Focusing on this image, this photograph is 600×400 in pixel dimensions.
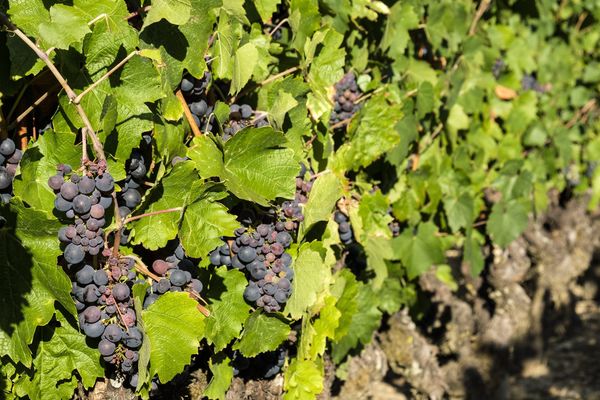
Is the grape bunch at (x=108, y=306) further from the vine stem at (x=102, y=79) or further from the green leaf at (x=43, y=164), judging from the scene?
→ the vine stem at (x=102, y=79)

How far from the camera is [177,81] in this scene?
1.83 m

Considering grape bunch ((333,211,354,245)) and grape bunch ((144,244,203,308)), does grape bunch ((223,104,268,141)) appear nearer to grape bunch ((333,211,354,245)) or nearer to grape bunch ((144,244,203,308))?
grape bunch ((144,244,203,308))

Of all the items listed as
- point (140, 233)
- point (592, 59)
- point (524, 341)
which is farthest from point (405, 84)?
point (592, 59)

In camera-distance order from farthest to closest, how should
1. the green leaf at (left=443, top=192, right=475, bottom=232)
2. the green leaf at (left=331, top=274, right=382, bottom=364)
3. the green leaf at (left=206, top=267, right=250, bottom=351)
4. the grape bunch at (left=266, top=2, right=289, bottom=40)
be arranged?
the green leaf at (left=443, top=192, right=475, bottom=232) < the green leaf at (left=331, top=274, right=382, bottom=364) < the grape bunch at (left=266, top=2, right=289, bottom=40) < the green leaf at (left=206, top=267, right=250, bottom=351)

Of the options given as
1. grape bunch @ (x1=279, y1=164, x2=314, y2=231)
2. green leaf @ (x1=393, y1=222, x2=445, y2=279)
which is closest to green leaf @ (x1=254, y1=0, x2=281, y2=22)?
grape bunch @ (x1=279, y1=164, x2=314, y2=231)

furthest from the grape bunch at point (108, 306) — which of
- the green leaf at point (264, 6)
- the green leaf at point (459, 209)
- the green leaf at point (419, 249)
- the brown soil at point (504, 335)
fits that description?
the green leaf at point (459, 209)

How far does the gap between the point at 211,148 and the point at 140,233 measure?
264 mm

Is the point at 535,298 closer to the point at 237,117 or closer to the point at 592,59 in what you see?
the point at 592,59

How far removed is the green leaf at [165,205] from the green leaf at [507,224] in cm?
236

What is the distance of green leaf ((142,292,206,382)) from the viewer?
1.63m

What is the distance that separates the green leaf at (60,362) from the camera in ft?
5.54

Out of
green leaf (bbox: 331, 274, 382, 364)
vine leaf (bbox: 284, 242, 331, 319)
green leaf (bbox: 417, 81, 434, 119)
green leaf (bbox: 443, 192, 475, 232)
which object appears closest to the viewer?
vine leaf (bbox: 284, 242, 331, 319)

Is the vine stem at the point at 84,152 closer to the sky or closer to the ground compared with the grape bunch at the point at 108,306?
closer to the sky

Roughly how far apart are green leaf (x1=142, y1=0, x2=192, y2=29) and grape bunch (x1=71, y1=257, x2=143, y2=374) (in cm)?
53
